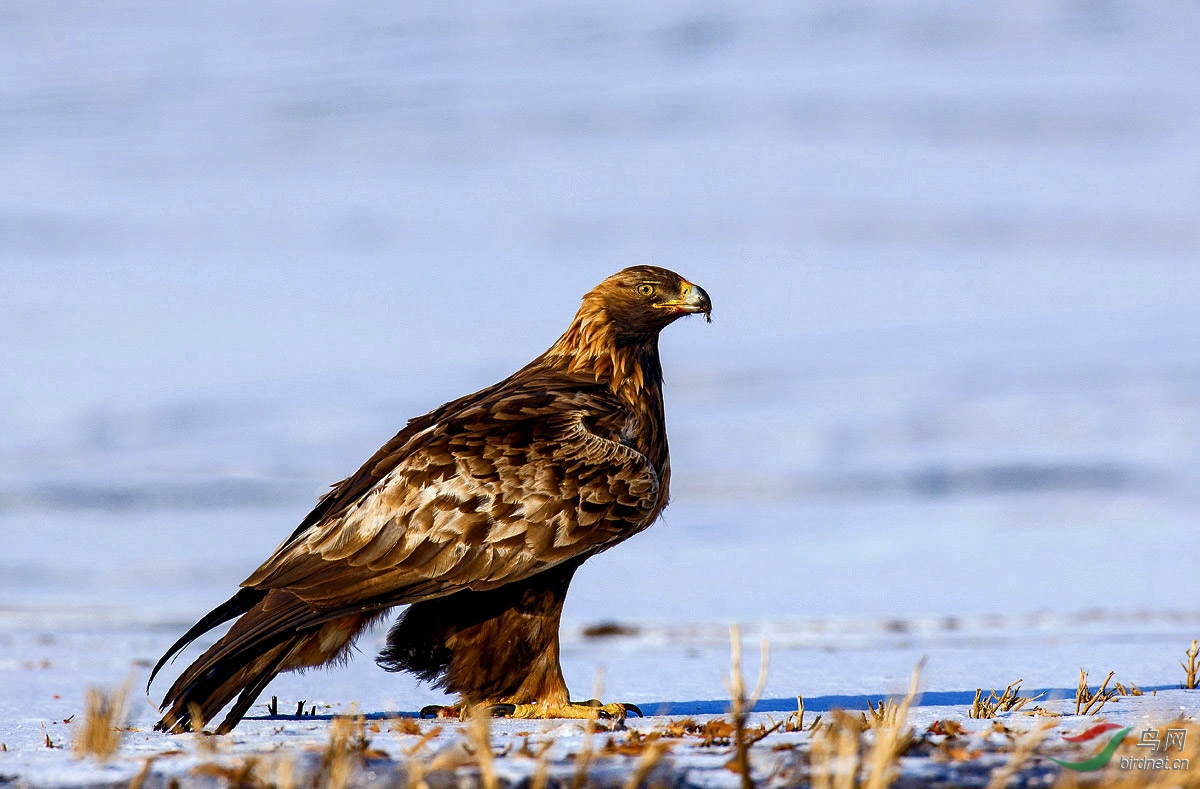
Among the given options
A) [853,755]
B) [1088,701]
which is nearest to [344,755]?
[853,755]

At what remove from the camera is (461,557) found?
5621mm

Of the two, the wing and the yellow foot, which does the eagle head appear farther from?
the yellow foot

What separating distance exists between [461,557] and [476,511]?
186 mm

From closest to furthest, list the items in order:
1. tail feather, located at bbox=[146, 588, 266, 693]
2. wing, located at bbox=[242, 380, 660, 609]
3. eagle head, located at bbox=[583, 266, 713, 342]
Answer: tail feather, located at bbox=[146, 588, 266, 693], wing, located at bbox=[242, 380, 660, 609], eagle head, located at bbox=[583, 266, 713, 342]

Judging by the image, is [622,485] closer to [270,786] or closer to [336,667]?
[336,667]

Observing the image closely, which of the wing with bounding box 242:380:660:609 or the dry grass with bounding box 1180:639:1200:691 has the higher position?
the wing with bounding box 242:380:660:609

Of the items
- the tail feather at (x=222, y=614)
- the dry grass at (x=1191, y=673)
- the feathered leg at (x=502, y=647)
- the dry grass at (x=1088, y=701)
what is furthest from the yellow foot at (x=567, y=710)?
the dry grass at (x=1191, y=673)

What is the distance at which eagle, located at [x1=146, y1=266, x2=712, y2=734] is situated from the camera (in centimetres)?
546

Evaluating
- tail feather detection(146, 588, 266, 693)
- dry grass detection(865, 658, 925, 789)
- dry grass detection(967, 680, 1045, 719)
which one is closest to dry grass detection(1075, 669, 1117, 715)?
dry grass detection(967, 680, 1045, 719)

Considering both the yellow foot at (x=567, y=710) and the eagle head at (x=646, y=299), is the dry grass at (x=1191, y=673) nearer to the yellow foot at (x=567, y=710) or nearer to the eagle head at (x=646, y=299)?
the yellow foot at (x=567, y=710)

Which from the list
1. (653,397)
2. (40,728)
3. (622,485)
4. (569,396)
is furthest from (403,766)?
(653,397)

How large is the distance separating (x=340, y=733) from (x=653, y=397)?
3268 mm

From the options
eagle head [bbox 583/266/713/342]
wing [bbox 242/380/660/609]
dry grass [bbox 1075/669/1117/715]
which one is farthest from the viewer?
eagle head [bbox 583/266/713/342]

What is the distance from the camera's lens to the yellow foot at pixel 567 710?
560 centimetres
